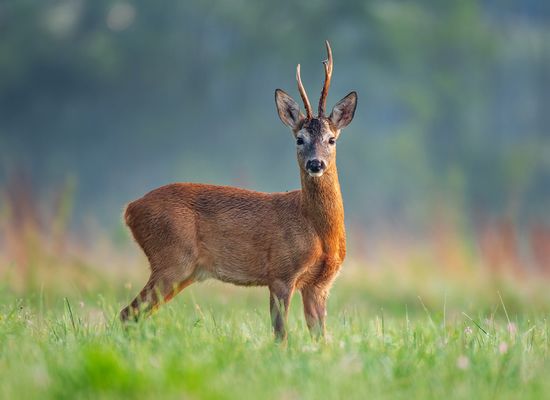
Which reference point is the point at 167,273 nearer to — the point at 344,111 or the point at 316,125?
the point at 316,125

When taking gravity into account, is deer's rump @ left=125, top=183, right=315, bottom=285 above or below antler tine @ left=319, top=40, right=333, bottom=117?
below

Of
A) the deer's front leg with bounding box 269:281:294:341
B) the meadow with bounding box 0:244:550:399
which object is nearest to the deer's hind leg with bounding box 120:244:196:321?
the meadow with bounding box 0:244:550:399

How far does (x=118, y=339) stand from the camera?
4.83m

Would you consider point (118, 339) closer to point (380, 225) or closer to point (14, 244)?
point (14, 244)

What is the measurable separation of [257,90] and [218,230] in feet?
66.1

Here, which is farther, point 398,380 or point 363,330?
point 363,330

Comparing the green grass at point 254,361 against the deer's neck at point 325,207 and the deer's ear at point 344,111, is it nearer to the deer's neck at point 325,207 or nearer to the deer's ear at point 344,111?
the deer's neck at point 325,207

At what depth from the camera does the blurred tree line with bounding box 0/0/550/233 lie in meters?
24.5

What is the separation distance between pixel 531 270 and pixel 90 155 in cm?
1556

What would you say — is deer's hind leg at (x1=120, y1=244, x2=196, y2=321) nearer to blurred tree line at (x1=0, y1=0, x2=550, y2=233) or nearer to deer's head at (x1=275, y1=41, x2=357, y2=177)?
deer's head at (x1=275, y1=41, x2=357, y2=177)

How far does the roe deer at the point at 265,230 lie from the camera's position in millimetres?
6105

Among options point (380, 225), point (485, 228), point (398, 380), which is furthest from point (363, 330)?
point (380, 225)

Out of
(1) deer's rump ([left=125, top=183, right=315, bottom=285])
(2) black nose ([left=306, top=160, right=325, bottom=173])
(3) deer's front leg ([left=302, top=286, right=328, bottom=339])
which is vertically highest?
(2) black nose ([left=306, top=160, right=325, bottom=173])

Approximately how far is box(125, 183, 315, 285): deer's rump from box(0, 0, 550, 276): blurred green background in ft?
55.2
